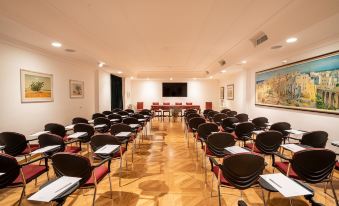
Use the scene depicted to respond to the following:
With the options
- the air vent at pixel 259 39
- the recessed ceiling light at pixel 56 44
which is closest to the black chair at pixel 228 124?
the air vent at pixel 259 39

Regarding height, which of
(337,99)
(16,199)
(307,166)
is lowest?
(16,199)

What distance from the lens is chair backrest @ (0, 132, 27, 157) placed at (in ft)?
11.6

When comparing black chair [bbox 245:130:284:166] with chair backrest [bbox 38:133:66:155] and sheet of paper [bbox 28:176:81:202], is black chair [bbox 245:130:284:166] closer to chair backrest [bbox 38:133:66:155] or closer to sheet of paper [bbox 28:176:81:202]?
sheet of paper [bbox 28:176:81:202]

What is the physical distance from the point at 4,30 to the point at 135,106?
37.6 ft

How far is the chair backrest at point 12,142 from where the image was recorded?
353cm

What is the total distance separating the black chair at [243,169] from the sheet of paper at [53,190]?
1.70 m

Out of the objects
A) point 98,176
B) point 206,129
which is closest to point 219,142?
point 206,129

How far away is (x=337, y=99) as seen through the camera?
4.23 m

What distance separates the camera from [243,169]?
2.17m

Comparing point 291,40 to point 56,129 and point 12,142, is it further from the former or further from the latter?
point 12,142

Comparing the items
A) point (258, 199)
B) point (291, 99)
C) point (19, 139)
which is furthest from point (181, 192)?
point (291, 99)

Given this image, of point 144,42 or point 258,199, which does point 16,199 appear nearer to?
point 258,199

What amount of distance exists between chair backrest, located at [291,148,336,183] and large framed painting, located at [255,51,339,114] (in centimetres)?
270

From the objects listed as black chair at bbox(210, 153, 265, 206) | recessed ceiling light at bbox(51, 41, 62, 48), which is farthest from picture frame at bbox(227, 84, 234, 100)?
black chair at bbox(210, 153, 265, 206)
